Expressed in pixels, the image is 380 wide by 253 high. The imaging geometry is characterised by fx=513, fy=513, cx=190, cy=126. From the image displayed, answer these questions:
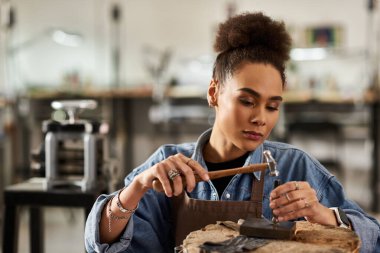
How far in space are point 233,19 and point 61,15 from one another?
6478 millimetres

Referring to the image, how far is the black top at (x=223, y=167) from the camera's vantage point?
1.54 m

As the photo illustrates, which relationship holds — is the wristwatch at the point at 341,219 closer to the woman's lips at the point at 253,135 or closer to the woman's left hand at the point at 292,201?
the woman's left hand at the point at 292,201

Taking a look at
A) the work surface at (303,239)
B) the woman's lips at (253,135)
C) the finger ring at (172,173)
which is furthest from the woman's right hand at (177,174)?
the woman's lips at (253,135)

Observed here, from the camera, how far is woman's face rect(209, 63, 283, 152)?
138 centimetres

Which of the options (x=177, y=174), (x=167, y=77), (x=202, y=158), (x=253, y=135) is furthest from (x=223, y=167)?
(x=167, y=77)

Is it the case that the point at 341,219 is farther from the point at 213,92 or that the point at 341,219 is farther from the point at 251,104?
the point at 213,92

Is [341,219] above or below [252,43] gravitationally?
below

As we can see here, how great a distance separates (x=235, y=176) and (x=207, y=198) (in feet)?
0.35

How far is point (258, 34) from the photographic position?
1.50 m

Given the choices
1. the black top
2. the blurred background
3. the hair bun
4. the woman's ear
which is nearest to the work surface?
the black top

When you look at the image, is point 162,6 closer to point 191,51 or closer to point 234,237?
point 191,51

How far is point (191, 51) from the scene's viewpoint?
23.0 feet

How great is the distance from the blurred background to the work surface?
3722mm

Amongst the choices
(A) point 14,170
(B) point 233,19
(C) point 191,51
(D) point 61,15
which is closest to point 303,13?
(C) point 191,51
